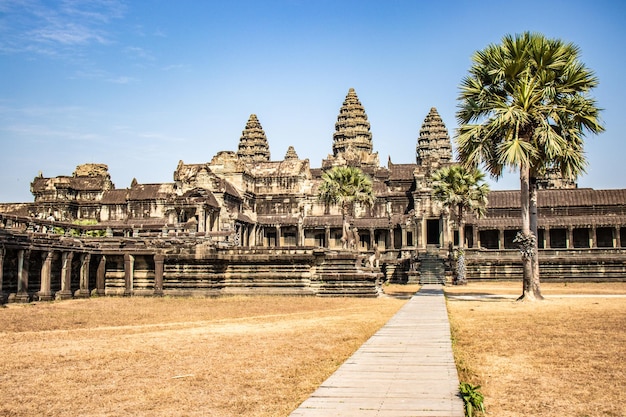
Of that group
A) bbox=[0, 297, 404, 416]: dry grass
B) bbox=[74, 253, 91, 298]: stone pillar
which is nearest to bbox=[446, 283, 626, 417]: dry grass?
bbox=[0, 297, 404, 416]: dry grass

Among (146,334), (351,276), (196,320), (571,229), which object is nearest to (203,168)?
(351,276)

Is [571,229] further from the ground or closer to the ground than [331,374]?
further from the ground

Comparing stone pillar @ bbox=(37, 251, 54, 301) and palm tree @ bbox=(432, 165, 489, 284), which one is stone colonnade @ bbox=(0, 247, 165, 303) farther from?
palm tree @ bbox=(432, 165, 489, 284)

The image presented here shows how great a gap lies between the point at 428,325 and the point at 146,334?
8.59 metres

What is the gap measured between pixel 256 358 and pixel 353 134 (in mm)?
92630

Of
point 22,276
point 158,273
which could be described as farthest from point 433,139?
point 22,276

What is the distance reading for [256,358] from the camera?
14.4 meters

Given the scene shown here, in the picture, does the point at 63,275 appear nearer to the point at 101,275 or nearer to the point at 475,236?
the point at 101,275

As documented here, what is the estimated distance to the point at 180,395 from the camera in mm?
10633

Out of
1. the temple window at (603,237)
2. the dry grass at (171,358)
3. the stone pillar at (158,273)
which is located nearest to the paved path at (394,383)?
the dry grass at (171,358)

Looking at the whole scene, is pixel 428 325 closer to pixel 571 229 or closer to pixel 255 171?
pixel 571 229

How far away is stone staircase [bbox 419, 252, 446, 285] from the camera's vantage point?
176 ft

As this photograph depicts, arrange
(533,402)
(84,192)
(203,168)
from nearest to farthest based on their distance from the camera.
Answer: (533,402) < (203,168) < (84,192)

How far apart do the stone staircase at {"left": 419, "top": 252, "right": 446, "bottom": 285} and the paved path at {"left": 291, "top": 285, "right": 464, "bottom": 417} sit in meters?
37.4
